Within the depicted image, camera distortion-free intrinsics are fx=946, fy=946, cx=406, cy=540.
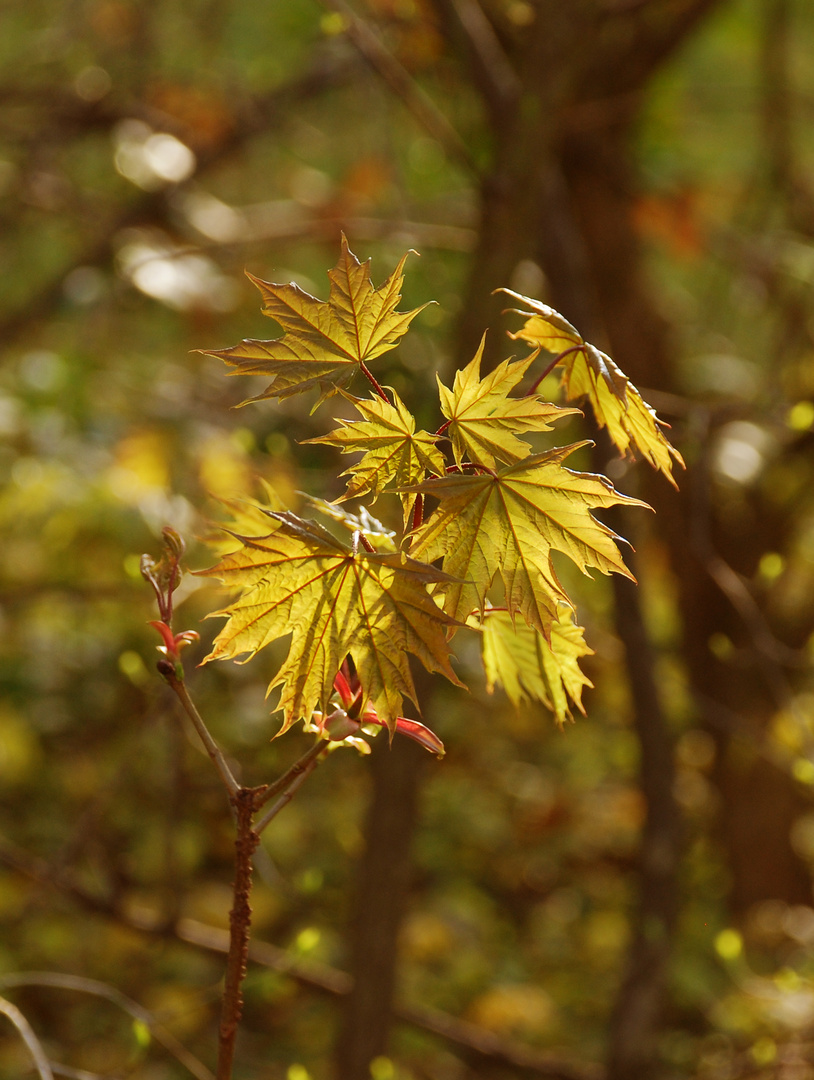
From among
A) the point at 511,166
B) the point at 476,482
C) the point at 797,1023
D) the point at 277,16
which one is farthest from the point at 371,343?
the point at 277,16

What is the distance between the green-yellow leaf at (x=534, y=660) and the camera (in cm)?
67

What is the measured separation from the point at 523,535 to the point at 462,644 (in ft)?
6.46

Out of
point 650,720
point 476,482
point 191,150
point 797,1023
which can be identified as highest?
point 191,150

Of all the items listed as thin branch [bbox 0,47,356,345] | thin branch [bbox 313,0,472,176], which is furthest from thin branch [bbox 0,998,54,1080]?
thin branch [bbox 0,47,356,345]

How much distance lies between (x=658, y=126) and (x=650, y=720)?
Result: 1606 mm

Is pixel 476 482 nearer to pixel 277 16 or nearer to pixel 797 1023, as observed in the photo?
pixel 797 1023

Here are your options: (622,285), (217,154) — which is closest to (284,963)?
(622,285)

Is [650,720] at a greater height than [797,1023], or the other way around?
[650,720]

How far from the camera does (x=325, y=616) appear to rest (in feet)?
1.76

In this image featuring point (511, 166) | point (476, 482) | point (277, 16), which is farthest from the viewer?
point (277, 16)

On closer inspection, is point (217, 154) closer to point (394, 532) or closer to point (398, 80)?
point (398, 80)

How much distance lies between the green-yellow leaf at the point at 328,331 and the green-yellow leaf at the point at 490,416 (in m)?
0.05

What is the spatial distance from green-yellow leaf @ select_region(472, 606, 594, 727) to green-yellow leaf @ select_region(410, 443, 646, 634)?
0.11 meters

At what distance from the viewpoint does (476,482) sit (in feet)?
1.72
